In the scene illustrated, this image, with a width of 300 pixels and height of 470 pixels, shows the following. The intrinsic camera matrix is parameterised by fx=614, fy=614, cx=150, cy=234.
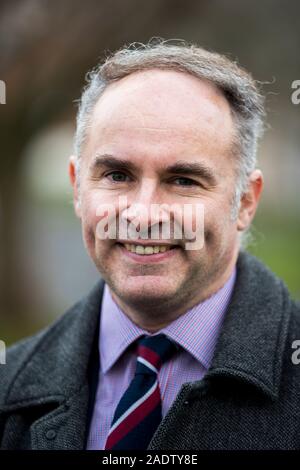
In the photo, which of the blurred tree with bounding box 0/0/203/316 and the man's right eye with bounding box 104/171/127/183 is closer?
the man's right eye with bounding box 104/171/127/183

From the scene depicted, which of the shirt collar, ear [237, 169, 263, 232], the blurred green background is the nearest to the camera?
the shirt collar

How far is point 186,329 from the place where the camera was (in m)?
2.71

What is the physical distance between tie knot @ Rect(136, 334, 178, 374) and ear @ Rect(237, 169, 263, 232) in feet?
2.10

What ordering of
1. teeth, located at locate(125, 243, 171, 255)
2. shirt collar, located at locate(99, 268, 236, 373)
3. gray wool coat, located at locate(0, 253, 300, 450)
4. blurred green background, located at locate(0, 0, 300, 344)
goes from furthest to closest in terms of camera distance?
blurred green background, located at locate(0, 0, 300, 344) < shirt collar, located at locate(99, 268, 236, 373) < teeth, located at locate(125, 243, 171, 255) < gray wool coat, located at locate(0, 253, 300, 450)

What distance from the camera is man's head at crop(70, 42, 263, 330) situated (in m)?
2.55

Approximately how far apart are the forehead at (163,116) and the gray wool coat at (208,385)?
2.48ft

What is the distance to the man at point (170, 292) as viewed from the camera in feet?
8.22

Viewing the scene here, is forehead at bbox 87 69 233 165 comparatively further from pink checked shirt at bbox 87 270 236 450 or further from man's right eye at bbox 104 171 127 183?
pink checked shirt at bbox 87 270 236 450

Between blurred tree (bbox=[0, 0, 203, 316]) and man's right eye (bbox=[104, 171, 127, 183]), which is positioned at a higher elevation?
blurred tree (bbox=[0, 0, 203, 316])

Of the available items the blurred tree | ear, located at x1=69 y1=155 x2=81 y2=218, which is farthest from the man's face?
the blurred tree

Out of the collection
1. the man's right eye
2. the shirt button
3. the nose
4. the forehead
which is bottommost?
the shirt button

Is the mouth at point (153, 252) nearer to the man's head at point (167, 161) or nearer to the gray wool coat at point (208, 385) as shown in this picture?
the man's head at point (167, 161)

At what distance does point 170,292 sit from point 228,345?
341mm

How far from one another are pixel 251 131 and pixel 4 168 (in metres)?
5.79
